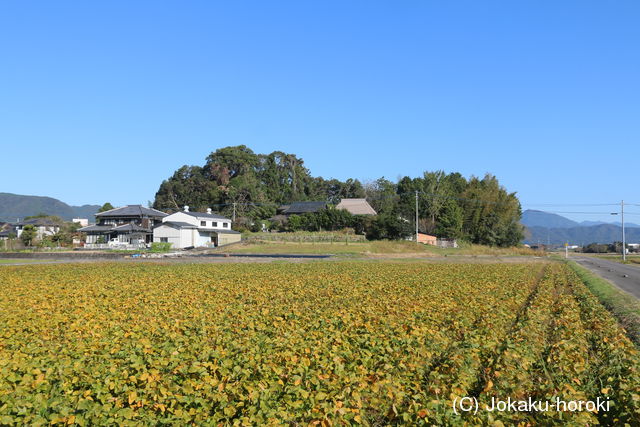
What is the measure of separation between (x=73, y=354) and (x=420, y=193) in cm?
7356

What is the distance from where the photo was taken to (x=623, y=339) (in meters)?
9.64

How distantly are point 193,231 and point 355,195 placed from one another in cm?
4766

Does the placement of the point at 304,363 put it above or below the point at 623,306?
above

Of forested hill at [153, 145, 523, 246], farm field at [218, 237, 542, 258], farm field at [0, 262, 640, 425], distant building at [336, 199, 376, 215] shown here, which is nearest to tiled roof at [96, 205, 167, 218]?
forested hill at [153, 145, 523, 246]

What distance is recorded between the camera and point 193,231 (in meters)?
70.6

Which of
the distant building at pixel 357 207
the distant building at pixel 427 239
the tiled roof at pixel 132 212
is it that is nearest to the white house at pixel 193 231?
the tiled roof at pixel 132 212

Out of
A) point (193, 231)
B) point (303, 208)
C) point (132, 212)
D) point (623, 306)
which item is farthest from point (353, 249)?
point (132, 212)

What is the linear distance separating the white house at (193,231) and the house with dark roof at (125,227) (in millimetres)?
5134

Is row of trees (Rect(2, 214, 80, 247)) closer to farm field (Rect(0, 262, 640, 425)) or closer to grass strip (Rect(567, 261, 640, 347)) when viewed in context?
farm field (Rect(0, 262, 640, 425))

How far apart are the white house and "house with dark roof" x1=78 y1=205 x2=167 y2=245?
5134 millimetres

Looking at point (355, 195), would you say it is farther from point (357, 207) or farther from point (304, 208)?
point (304, 208)

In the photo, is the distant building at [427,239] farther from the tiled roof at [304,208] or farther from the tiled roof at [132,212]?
the tiled roof at [132,212]

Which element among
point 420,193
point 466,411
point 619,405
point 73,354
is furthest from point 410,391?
point 420,193

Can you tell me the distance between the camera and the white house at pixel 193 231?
225 feet
